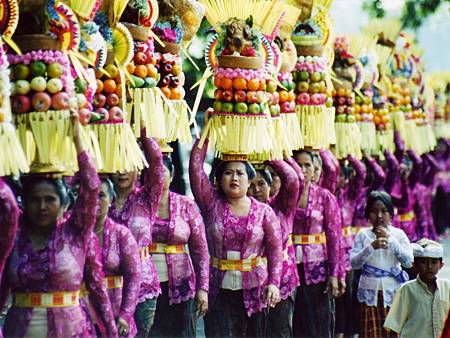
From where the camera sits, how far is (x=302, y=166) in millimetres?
8820

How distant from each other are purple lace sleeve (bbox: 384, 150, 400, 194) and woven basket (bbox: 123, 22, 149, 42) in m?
5.02

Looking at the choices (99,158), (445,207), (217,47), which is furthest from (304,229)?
(445,207)

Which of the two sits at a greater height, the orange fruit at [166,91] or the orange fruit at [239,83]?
the orange fruit at [239,83]

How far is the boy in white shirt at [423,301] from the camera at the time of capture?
7.16m

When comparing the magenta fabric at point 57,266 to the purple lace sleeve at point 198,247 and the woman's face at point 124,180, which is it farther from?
the purple lace sleeve at point 198,247

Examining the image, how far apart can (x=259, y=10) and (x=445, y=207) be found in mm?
8541

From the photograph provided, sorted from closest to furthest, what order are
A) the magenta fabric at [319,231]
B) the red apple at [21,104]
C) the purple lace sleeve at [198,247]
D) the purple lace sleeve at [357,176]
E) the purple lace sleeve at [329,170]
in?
the red apple at [21,104]
the purple lace sleeve at [198,247]
the magenta fabric at [319,231]
the purple lace sleeve at [329,170]
the purple lace sleeve at [357,176]

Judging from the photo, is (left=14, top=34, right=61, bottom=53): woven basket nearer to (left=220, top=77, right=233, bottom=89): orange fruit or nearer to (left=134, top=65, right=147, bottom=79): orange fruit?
(left=134, top=65, right=147, bottom=79): orange fruit

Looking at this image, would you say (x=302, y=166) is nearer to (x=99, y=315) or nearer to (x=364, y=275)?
(x=364, y=275)

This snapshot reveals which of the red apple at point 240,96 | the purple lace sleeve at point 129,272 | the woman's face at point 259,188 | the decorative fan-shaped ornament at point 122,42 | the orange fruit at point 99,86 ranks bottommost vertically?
the purple lace sleeve at point 129,272

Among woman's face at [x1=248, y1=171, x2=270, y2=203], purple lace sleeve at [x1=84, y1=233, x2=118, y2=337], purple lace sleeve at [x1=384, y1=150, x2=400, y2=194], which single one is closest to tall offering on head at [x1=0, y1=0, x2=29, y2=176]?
purple lace sleeve at [x1=84, y1=233, x2=118, y2=337]

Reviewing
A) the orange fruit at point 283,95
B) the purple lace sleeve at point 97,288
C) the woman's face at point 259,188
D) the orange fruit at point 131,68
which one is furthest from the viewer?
the orange fruit at point 283,95

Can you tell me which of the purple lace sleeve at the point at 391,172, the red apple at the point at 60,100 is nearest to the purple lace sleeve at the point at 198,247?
the red apple at the point at 60,100

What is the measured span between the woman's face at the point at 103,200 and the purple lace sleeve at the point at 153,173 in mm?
603
